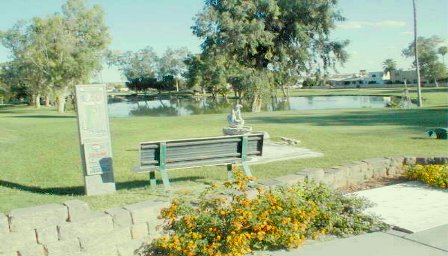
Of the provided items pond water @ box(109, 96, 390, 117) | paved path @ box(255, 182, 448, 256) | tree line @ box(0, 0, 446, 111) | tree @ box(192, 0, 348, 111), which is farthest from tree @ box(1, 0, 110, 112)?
paved path @ box(255, 182, 448, 256)

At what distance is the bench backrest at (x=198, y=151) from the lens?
21.3 feet

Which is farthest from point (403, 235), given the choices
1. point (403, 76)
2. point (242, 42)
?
point (403, 76)

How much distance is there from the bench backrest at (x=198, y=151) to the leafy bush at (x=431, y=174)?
2.70 meters

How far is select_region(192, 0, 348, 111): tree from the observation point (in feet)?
112

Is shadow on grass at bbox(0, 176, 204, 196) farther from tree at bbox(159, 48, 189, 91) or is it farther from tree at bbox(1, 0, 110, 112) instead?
tree at bbox(159, 48, 189, 91)

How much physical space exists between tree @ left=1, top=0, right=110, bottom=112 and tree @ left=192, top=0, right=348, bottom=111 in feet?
66.3

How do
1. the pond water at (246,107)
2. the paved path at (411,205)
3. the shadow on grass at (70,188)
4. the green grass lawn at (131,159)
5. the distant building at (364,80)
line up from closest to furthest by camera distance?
the paved path at (411,205)
the green grass lawn at (131,159)
the shadow on grass at (70,188)
the pond water at (246,107)
the distant building at (364,80)

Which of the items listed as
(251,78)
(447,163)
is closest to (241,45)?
(251,78)

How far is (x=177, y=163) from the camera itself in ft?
22.0

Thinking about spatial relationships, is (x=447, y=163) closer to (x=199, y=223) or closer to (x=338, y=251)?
(x=338, y=251)

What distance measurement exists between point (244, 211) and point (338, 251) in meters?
1.05

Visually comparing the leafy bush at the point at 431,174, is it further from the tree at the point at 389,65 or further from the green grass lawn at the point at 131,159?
the tree at the point at 389,65

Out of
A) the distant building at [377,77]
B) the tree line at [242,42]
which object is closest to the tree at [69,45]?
the tree line at [242,42]

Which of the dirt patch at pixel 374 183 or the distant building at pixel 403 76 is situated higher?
the distant building at pixel 403 76
